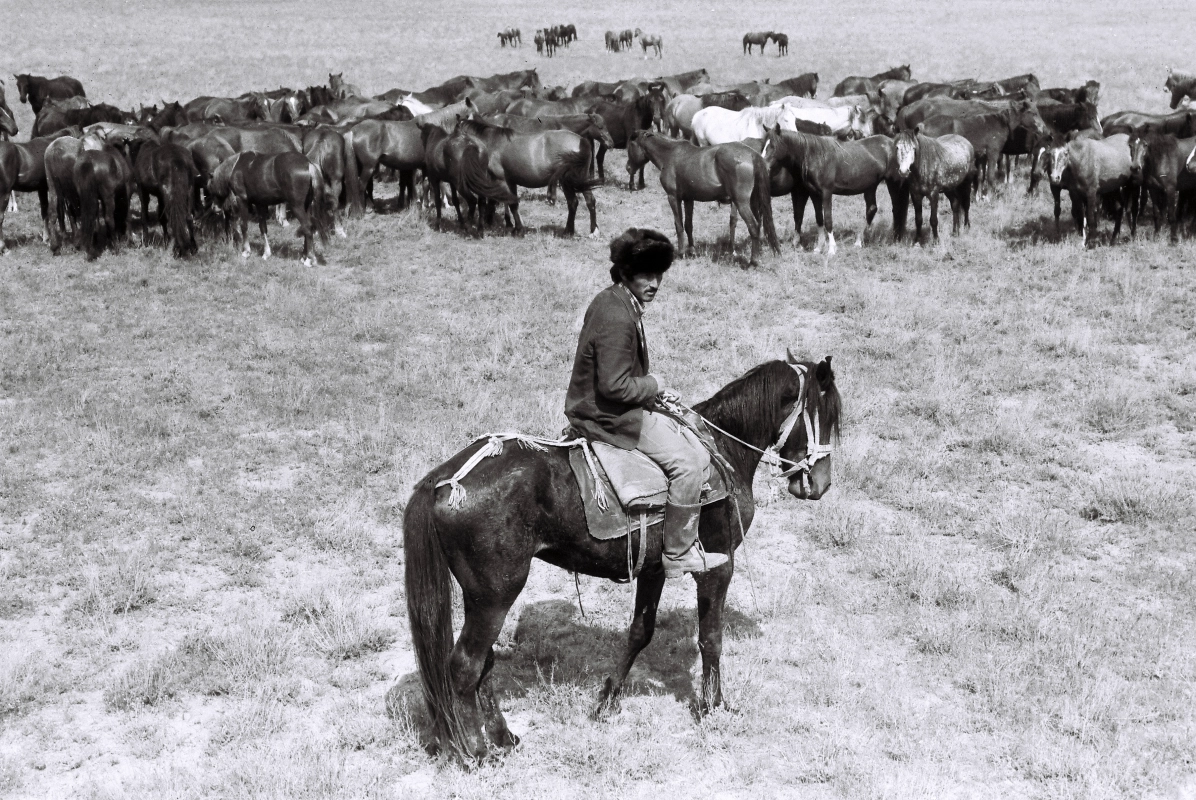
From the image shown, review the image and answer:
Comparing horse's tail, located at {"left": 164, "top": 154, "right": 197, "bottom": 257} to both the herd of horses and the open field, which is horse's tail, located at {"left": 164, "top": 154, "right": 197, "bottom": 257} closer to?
the herd of horses

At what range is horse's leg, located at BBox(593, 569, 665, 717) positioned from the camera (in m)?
5.35

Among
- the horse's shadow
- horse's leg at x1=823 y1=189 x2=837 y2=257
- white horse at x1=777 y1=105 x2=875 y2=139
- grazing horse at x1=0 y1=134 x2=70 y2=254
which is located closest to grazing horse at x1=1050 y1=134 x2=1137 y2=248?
horse's leg at x1=823 y1=189 x2=837 y2=257

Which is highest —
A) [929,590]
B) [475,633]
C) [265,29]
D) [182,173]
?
[265,29]

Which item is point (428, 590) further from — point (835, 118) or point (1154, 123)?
point (835, 118)

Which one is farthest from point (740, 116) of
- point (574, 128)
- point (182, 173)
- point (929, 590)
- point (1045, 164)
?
point (929, 590)

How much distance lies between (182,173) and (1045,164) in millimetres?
12986

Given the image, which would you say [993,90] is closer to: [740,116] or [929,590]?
[740,116]

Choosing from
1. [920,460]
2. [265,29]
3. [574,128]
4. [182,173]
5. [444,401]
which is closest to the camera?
[920,460]

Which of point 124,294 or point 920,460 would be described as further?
point 124,294

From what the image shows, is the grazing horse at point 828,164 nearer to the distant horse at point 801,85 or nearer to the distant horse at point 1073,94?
the distant horse at point 1073,94

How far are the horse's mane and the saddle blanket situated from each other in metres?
0.64

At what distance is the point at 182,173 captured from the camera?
15375 mm

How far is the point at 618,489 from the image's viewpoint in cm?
490

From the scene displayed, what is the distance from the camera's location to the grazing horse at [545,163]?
1702 centimetres
